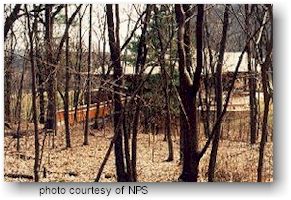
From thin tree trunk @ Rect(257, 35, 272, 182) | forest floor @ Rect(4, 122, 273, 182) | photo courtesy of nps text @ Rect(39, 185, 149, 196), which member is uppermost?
thin tree trunk @ Rect(257, 35, 272, 182)

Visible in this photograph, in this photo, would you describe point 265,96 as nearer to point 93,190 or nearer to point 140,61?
point 140,61

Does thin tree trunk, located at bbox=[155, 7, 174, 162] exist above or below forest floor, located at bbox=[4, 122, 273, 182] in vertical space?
above

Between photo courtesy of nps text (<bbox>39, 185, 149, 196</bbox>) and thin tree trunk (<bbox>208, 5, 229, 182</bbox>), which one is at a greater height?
thin tree trunk (<bbox>208, 5, 229, 182</bbox>)

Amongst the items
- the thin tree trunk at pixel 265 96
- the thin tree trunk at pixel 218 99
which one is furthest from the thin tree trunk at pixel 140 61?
the thin tree trunk at pixel 265 96

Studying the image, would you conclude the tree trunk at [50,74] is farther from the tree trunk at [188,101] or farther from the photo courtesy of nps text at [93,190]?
the tree trunk at [188,101]

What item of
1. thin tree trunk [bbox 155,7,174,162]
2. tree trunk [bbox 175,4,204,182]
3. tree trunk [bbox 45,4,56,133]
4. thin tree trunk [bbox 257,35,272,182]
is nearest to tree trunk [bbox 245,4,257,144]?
thin tree trunk [bbox 257,35,272,182]

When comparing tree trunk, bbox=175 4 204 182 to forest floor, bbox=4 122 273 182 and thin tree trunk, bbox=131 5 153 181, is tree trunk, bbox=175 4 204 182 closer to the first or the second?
forest floor, bbox=4 122 273 182

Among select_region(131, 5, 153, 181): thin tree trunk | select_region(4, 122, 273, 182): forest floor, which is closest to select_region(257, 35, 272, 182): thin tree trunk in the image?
select_region(4, 122, 273, 182): forest floor

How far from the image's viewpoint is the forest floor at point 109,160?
2967 mm

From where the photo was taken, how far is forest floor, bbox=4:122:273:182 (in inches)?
117

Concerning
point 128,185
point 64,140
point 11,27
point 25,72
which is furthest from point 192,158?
point 11,27

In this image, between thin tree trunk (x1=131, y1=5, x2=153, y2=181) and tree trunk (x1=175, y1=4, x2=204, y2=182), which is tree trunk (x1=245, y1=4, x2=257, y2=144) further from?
thin tree trunk (x1=131, y1=5, x2=153, y2=181)

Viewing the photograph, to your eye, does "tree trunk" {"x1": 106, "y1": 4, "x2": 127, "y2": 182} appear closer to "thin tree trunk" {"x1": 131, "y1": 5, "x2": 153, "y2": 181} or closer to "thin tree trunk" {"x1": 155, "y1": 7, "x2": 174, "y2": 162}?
"thin tree trunk" {"x1": 131, "y1": 5, "x2": 153, "y2": 181}

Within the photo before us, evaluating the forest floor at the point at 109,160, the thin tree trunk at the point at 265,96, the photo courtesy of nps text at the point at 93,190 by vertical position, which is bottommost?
the photo courtesy of nps text at the point at 93,190
